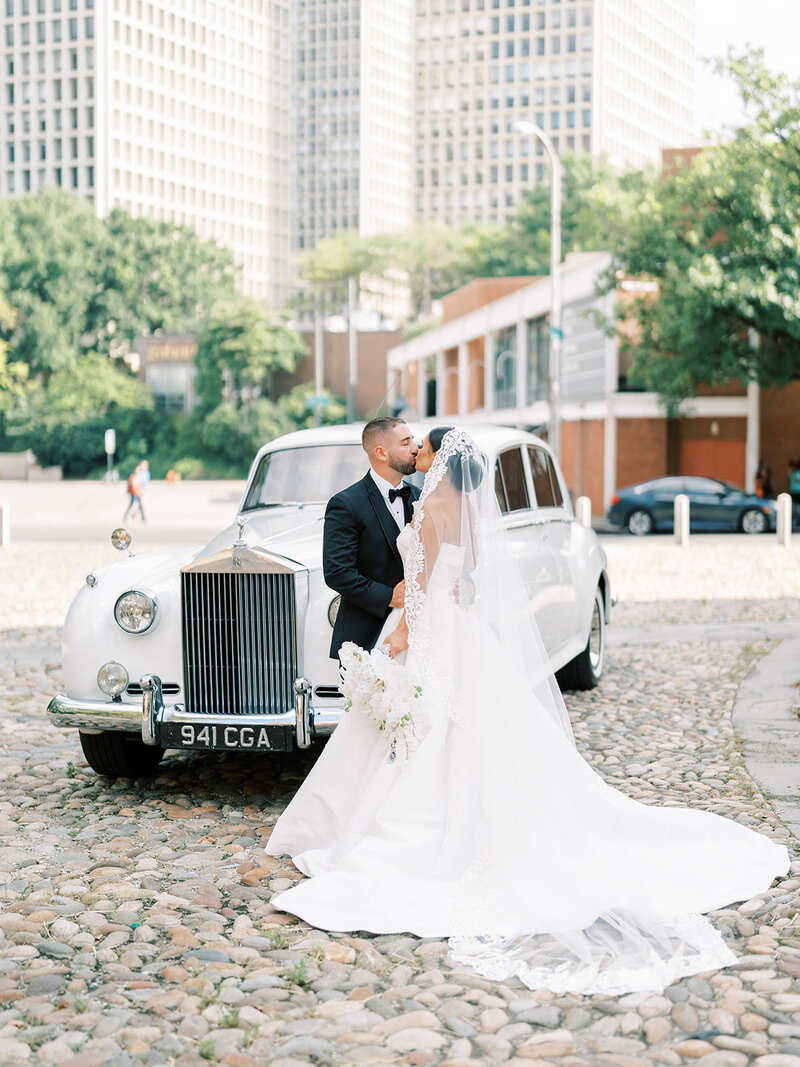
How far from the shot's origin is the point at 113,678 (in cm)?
632

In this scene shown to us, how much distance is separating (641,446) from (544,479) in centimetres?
3100

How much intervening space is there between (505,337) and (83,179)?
9121cm

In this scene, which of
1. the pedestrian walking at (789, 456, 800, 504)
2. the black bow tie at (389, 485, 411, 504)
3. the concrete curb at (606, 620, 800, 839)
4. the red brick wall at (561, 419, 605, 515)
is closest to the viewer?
the black bow tie at (389, 485, 411, 504)

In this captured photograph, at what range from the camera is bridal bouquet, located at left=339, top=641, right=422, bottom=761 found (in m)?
5.07

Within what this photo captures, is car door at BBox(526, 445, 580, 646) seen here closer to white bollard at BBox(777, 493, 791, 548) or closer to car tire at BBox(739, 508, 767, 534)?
white bollard at BBox(777, 493, 791, 548)

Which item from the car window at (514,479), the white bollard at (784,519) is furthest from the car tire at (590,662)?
the white bollard at (784,519)

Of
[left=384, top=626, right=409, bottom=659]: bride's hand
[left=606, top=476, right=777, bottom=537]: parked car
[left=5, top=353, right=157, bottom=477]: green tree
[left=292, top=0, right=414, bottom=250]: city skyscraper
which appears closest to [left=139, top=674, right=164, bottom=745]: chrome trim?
[left=384, top=626, right=409, bottom=659]: bride's hand

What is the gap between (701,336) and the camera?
3080 cm

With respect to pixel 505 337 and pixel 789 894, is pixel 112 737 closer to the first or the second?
pixel 789 894

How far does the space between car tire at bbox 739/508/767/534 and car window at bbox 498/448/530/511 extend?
72.6 feet

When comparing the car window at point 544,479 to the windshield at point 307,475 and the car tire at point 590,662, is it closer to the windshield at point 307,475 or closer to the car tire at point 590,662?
the car tire at point 590,662

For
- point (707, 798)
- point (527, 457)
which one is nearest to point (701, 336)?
point (527, 457)

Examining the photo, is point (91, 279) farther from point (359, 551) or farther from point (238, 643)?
point (359, 551)

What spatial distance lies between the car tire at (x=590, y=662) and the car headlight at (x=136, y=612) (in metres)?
3.56
